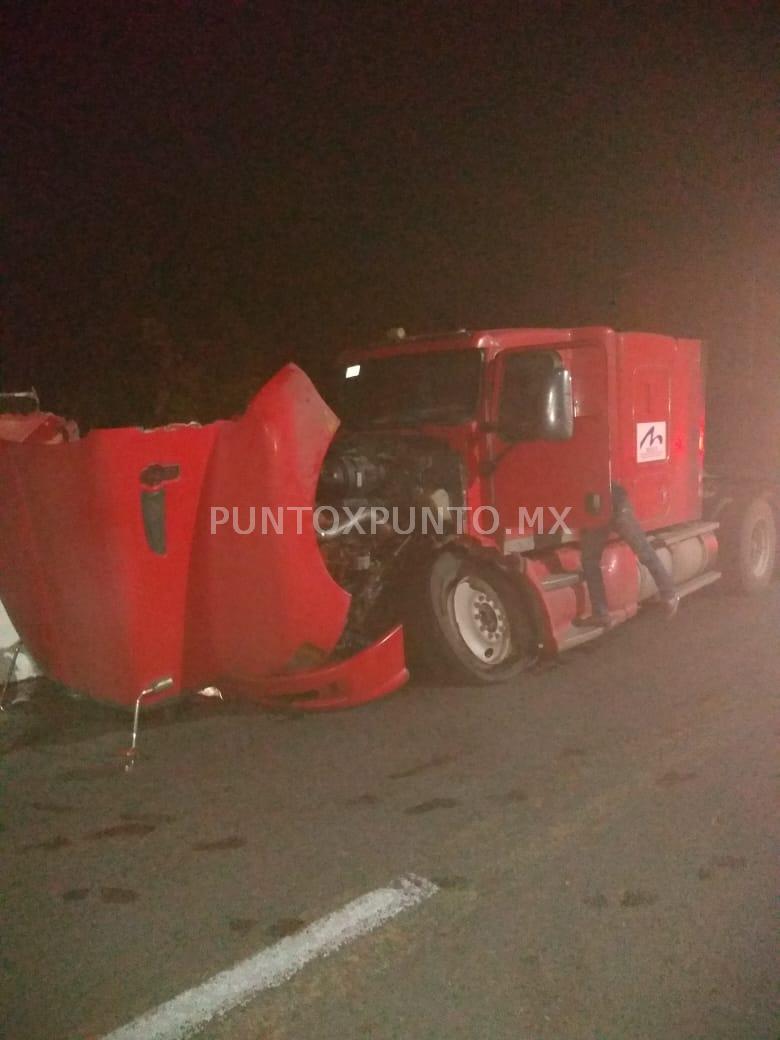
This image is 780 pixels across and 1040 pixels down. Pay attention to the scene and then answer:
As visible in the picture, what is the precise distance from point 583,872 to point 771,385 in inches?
343

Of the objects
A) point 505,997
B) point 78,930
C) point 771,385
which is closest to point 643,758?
point 505,997

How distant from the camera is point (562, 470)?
707 centimetres

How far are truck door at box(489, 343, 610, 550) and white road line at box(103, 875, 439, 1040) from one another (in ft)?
11.3

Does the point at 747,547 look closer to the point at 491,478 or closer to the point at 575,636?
the point at 575,636

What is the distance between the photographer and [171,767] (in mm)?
5312

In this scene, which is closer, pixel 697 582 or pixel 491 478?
pixel 491 478

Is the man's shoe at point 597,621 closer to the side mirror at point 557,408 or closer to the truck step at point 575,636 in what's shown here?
the truck step at point 575,636

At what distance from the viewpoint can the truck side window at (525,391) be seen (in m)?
6.45

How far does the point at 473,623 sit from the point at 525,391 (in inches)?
63.8

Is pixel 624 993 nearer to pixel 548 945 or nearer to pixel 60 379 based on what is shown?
pixel 548 945

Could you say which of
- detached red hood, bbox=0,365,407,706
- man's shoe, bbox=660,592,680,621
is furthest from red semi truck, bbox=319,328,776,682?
detached red hood, bbox=0,365,407,706

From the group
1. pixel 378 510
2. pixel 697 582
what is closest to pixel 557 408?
pixel 378 510

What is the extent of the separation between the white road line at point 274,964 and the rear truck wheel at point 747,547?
6379 mm

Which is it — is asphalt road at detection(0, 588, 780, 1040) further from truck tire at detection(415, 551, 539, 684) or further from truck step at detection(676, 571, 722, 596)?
truck step at detection(676, 571, 722, 596)
